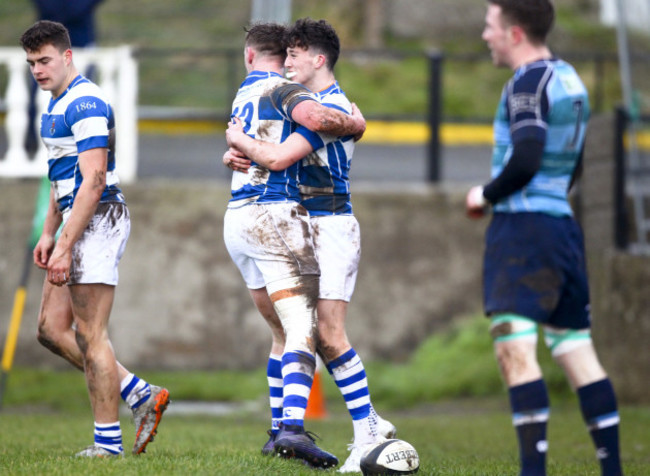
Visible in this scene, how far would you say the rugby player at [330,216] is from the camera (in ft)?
19.6

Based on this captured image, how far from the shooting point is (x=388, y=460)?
5.49m

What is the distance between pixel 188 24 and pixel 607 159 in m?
21.2

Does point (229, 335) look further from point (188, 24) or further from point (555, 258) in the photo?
point (188, 24)

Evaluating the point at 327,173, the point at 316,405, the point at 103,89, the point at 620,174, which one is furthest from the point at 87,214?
the point at 620,174

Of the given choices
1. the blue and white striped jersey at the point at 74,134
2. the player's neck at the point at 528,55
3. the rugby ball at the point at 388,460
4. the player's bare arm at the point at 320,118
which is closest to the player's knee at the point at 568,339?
the rugby ball at the point at 388,460

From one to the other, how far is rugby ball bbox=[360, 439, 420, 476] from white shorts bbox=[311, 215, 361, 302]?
0.89m

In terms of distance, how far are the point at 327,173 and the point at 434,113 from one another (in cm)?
639

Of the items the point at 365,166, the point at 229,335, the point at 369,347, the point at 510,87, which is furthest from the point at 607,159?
the point at 510,87

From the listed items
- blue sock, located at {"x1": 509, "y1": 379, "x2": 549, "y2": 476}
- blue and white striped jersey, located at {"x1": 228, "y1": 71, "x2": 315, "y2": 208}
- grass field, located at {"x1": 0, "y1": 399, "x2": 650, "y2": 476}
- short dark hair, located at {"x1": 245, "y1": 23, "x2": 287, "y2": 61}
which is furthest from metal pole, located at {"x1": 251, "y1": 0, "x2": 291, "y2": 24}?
blue sock, located at {"x1": 509, "y1": 379, "x2": 549, "y2": 476}

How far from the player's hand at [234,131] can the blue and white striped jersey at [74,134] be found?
68 cm

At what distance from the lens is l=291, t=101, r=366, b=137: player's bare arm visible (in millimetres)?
5676

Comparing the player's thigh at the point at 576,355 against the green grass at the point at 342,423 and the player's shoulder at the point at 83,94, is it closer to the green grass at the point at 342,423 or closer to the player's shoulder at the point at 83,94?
the green grass at the point at 342,423

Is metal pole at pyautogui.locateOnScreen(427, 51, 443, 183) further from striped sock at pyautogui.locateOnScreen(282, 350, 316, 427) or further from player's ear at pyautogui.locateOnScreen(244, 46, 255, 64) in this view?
striped sock at pyautogui.locateOnScreen(282, 350, 316, 427)

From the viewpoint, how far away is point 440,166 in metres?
12.4
